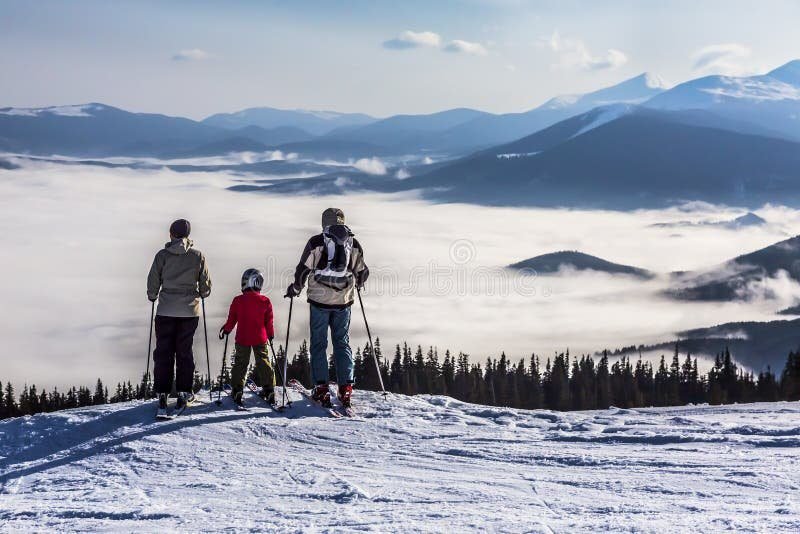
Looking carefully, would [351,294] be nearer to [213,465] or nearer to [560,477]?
[213,465]

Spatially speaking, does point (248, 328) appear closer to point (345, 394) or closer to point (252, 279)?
point (252, 279)

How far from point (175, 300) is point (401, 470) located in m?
4.46

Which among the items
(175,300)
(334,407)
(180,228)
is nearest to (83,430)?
(175,300)

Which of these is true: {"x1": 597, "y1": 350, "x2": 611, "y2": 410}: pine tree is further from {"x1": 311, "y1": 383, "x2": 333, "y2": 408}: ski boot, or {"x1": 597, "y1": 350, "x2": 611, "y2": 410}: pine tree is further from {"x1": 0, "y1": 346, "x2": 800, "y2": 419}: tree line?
{"x1": 311, "y1": 383, "x2": 333, "y2": 408}: ski boot

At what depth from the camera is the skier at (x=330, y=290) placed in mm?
10609

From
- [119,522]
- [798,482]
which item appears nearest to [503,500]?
[798,482]

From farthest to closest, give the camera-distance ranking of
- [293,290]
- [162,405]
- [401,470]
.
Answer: [293,290]
[162,405]
[401,470]

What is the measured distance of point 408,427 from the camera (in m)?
9.80

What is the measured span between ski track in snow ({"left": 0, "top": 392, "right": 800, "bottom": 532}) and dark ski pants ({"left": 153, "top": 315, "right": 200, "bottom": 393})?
44 centimetres

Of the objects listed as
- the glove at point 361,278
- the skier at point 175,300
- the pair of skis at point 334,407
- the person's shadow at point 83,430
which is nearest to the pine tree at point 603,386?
the pair of skis at point 334,407

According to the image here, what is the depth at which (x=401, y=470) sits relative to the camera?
794 cm

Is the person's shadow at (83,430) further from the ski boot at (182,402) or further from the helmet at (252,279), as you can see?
the helmet at (252,279)

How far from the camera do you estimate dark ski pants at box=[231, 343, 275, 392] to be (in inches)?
427

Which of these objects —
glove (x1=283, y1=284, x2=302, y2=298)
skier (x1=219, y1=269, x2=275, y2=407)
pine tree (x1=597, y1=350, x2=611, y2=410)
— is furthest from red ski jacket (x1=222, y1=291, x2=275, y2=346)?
pine tree (x1=597, y1=350, x2=611, y2=410)
